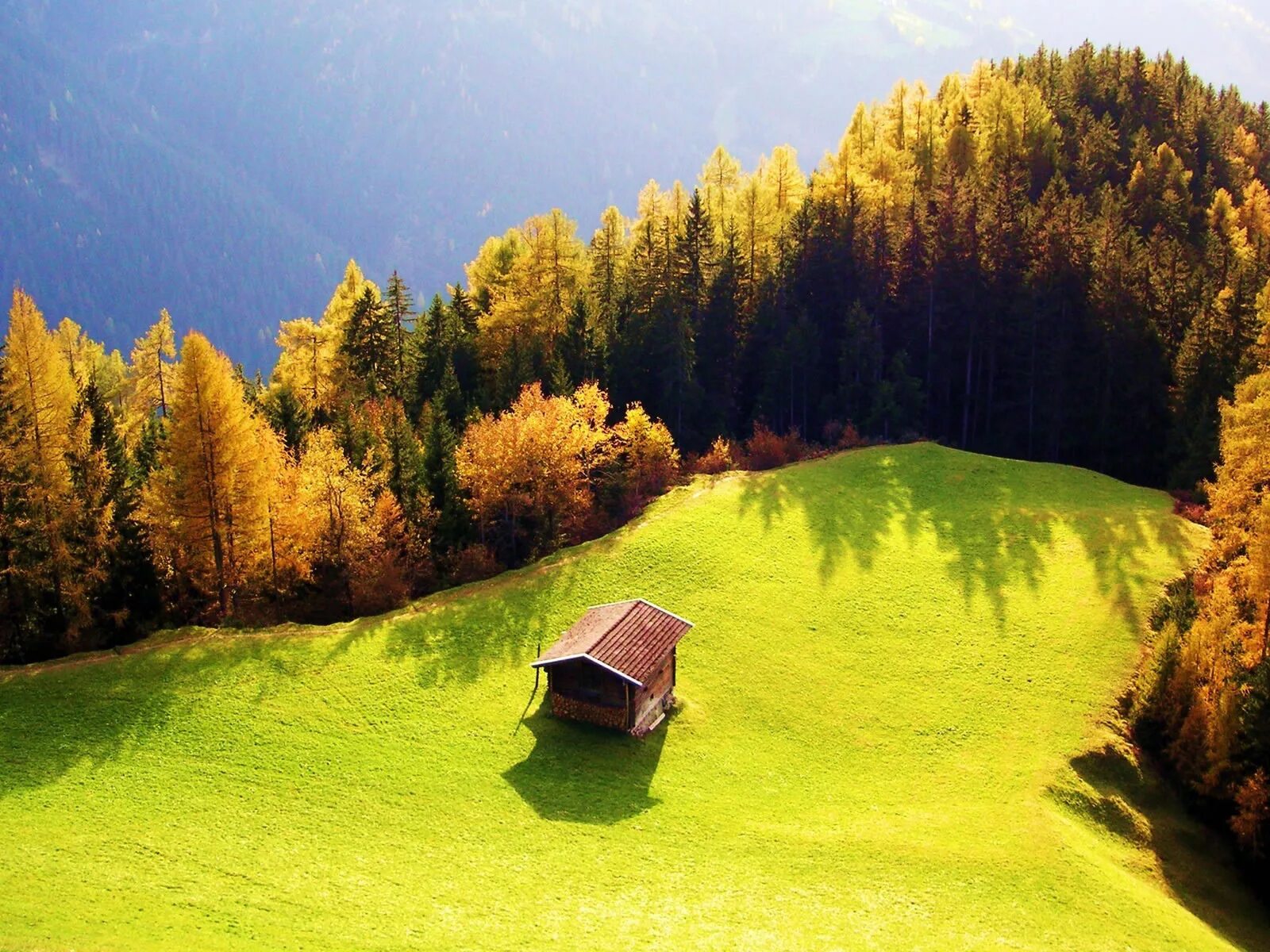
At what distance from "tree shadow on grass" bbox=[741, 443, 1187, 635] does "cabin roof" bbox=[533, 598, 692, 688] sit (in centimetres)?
1451

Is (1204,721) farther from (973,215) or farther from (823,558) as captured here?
(973,215)

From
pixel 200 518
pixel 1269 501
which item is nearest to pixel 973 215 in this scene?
pixel 1269 501

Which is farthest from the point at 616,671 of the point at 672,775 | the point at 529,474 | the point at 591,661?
the point at 529,474

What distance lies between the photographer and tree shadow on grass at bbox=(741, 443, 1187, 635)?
5775cm

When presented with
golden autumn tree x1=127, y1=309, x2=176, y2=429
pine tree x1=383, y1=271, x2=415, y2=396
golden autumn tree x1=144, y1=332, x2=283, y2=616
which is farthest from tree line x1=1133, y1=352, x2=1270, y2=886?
golden autumn tree x1=127, y1=309, x2=176, y2=429

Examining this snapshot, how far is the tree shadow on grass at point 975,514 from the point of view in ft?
189

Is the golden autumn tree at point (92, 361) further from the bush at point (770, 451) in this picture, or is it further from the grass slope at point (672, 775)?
the grass slope at point (672, 775)

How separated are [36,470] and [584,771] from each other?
30.1 metres

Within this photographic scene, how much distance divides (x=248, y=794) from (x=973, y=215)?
7235 centimetres

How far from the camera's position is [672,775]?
4141 cm

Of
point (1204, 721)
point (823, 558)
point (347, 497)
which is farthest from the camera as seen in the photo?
point (823, 558)

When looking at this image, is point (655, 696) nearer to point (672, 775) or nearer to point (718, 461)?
point (672, 775)

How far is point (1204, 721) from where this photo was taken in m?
42.0

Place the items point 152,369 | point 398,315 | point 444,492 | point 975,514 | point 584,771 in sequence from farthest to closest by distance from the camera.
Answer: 1. point 152,369
2. point 398,315
3. point 975,514
4. point 444,492
5. point 584,771
